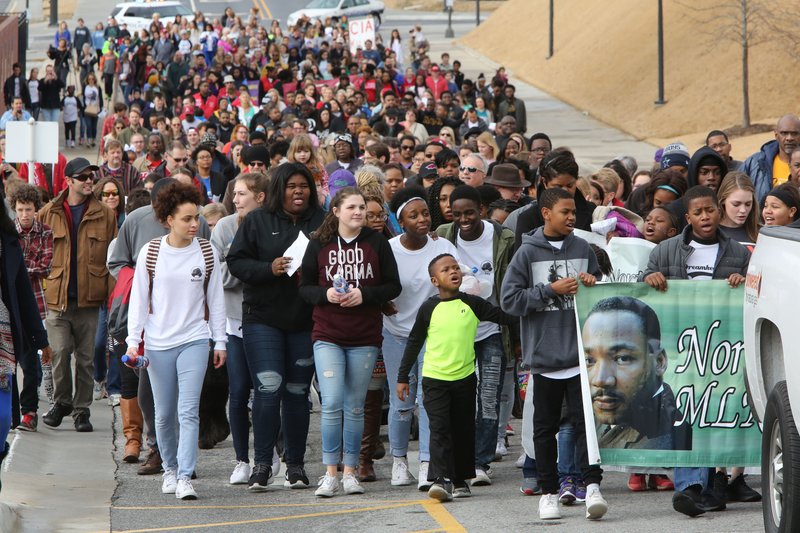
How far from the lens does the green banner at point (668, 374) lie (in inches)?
343

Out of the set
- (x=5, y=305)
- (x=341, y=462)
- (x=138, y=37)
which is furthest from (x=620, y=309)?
(x=138, y=37)

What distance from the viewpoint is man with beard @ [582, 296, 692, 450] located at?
28.6 ft

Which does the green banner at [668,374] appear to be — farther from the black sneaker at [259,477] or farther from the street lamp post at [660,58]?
the street lamp post at [660,58]

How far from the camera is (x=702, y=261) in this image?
8914 millimetres

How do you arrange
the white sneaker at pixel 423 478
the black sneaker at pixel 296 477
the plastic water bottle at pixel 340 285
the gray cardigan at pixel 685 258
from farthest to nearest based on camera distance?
the black sneaker at pixel 296 477 → the white sneaker at pixel 423 478 → the plastic water bottle at pixel 340 285 → the gray cardigan at pixel 685 258

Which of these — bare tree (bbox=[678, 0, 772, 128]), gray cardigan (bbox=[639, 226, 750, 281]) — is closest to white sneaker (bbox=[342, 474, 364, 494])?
gray cardigan (bbox=[639, 226, 750, 281])

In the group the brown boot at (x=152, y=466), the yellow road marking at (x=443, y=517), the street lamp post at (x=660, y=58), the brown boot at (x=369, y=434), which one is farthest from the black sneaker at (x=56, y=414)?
the street lamp post at (x=660, y=58)

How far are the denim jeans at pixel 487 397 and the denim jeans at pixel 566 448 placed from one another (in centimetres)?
101

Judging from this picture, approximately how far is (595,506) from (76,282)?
544 cm

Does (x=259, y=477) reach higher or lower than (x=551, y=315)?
lower

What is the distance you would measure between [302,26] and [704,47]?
43.8 ft

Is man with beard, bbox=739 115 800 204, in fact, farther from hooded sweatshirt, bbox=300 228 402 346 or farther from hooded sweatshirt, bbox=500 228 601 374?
hooded sweatshirt, bbox=300 228 402 346

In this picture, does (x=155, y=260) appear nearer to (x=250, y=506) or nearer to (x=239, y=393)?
(x=239, y=393)

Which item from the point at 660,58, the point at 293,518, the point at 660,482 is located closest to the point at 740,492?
the point at 660,482
